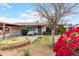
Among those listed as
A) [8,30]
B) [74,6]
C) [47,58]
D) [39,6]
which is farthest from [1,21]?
[74,6]

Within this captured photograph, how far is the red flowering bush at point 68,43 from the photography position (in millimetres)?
2172

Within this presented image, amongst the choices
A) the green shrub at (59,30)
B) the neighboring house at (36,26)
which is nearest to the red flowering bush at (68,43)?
the green shrub at (59,30)

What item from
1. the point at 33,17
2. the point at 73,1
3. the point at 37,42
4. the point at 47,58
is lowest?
the point at 47,58

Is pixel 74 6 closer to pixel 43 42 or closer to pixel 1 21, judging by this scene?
pixel 43 42

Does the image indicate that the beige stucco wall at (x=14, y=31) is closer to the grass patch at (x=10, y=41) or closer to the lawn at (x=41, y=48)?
the grass patch at (x=10, y=41)

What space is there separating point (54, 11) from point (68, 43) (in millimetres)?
411

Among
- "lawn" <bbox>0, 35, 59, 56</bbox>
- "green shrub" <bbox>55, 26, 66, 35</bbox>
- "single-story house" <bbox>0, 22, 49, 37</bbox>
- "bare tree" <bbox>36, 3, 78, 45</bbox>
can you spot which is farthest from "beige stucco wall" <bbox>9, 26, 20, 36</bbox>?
"green shrub" <bbox>55, 26, 66, 35</bbox>

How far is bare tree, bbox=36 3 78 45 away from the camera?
222 cm

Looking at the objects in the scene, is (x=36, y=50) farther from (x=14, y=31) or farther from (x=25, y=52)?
(x=14, y=31)

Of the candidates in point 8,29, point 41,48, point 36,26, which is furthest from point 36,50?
point 8,29

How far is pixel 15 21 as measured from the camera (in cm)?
222

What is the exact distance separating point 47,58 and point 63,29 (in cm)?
38

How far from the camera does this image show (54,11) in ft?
7.36

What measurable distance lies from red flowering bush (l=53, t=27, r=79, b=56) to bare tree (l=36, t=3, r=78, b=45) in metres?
0.11
